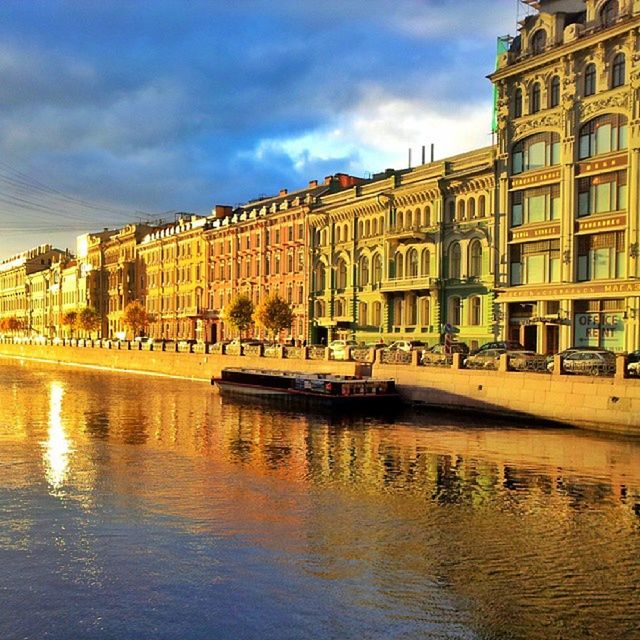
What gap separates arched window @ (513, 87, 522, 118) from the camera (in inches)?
2023

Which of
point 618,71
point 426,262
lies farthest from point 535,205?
point 426,262

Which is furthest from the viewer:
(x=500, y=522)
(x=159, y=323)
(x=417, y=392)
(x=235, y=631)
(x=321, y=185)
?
(x=159, y=323)

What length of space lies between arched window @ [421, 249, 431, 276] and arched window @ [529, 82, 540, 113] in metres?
12.5

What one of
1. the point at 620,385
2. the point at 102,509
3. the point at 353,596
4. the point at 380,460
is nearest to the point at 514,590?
the point at 353,596

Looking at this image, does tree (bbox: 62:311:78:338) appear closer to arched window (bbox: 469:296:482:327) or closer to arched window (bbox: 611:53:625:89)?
arched window (bbox: 469:296:482:327)

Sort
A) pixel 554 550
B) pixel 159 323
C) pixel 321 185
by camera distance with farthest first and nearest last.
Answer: pixel 159 323 < pixel 321 185 < pixel 554 550

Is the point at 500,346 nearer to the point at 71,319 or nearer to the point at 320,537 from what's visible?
the point at 320,537

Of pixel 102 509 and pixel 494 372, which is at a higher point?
pixel 494 372

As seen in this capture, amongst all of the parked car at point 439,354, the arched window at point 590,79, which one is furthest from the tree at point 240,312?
the arched window at point 590,79

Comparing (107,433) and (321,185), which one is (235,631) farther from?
(321,185)

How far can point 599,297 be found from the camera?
148ft

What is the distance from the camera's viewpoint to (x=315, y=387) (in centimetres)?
4347

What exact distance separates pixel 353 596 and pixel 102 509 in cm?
778

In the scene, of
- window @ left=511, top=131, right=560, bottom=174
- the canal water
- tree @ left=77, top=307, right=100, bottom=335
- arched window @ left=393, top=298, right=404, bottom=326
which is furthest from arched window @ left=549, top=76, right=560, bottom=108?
tree @ left=77, top=307, right=100, bottom=335
